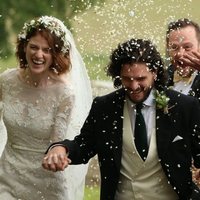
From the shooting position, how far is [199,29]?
8461 mm

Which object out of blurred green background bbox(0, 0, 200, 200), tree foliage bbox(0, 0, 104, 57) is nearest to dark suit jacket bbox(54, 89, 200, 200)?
blurred green background bbox(0, 0, 200, 200)

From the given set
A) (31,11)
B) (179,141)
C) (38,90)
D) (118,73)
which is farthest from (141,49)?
(31,11)

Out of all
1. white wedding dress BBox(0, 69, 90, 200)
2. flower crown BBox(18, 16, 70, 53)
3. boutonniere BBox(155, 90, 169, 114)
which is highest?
flower crown BBox(18, 16, 70, 53)

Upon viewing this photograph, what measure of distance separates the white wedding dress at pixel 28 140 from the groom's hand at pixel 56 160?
1.63 metres

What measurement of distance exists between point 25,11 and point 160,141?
16.0 m

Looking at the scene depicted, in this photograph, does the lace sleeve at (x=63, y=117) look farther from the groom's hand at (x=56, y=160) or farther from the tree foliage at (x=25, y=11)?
the tree foliage at (x=25, y=11)

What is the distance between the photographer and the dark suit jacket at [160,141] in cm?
660

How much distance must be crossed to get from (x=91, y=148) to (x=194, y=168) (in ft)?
3.37

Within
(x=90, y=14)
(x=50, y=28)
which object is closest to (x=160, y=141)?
(x=50, y=28)

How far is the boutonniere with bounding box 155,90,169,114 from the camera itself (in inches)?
258

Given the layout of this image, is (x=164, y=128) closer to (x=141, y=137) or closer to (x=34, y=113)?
(x=141, y=137)

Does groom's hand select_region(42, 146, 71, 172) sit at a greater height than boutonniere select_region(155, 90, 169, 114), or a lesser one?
lesser

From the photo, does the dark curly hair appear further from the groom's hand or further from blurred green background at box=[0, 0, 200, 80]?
blurred green background at box=[0, 0, 200, 80]

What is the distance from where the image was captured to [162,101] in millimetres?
6535
